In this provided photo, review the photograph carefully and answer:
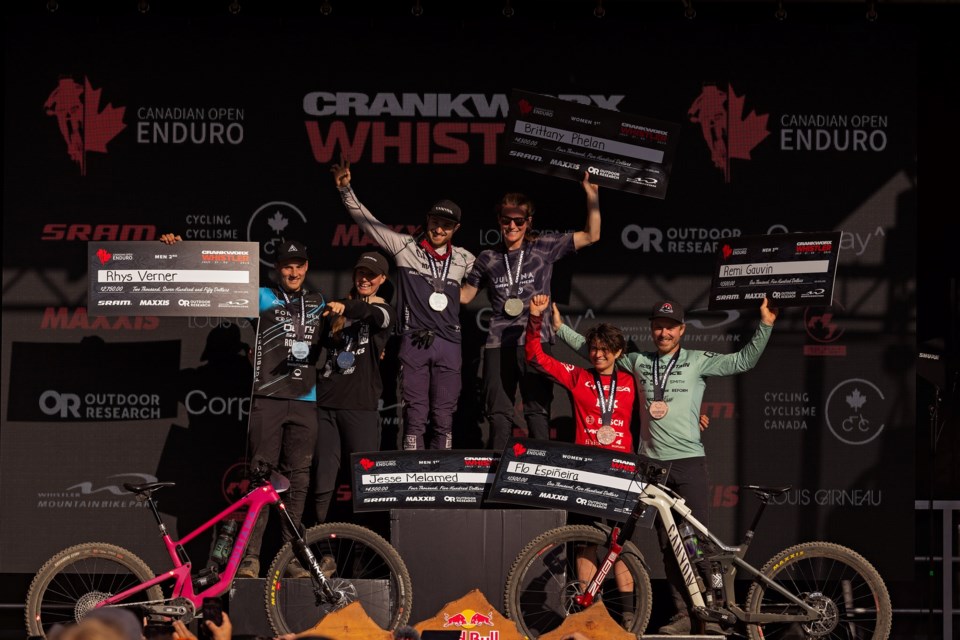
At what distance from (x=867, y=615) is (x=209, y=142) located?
201 inches

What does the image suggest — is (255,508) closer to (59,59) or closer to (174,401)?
(174,401)

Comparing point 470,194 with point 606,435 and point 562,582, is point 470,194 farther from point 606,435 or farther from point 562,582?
point 562,582

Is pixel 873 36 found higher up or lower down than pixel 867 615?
higher up

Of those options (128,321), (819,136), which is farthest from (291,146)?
(819,136)

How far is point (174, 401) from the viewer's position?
7.68m

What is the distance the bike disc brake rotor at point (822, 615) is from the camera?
21.6 feet

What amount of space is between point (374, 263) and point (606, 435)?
1629 millimetres

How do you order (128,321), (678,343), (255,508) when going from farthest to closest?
(128,321) → (678,343) → (255,508)

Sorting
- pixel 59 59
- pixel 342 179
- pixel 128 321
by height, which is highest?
pixel 59 59

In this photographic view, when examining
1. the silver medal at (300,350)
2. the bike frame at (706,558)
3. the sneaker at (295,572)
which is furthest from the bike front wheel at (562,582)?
the silver medal at (300,350)

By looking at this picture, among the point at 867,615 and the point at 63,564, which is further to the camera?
the point at 867,615

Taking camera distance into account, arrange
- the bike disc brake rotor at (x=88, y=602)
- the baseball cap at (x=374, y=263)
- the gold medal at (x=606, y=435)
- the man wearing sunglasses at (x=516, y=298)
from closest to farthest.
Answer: the bike disc brake rotor at (x=88, y=602)
the gold medal at (x=606, y=435)
the baseball cap at (x=374, y=263)
the man wearing sunglasses at (x=516, y=298)

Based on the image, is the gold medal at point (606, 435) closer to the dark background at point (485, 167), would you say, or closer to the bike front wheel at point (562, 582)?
the bike front wheel at point (562, 582)

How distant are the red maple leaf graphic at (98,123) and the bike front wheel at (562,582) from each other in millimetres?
3632
